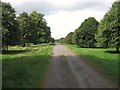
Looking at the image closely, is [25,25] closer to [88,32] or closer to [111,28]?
[88,32]

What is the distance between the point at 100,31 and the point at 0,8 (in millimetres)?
18553

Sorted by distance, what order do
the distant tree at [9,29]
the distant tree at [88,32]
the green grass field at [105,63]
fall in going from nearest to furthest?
1. the green grass field at [105,63]
2. the distant tree at [9,29]
3. the distant tree at [88,32]

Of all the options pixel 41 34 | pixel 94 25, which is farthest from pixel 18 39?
pixel 41 34

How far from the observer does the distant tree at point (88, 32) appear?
84562 millimetres

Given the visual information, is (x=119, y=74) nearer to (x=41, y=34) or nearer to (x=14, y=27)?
(x=14, y=27)

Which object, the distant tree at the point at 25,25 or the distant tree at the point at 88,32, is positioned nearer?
the distant tree at the point at 88,32

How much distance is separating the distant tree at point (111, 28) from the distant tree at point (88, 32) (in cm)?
2925

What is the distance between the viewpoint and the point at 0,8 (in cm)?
5594

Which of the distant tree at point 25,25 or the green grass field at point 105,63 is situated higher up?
the distant tree at point 25,25

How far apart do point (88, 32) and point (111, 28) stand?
110 feet

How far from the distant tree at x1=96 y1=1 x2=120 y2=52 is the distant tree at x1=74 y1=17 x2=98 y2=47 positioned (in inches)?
1152

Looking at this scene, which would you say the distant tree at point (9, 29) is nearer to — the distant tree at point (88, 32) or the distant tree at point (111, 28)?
the distant tree at point (111, 28)

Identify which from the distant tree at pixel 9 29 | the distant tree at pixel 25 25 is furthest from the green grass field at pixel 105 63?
the distant tree at pixel 25 25

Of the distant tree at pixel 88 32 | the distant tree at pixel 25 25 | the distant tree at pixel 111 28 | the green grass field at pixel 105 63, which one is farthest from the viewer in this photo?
the distant tree at pixel 25 25
